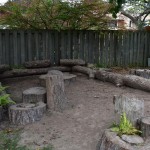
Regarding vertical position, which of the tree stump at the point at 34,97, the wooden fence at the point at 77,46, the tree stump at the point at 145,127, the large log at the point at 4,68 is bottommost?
the tree stump at the point at 145,127

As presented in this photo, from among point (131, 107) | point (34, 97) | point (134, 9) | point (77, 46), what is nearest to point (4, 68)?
point (77, 46)

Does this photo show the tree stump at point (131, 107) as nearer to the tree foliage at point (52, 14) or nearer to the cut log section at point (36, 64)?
the cut log section at point (36, 64)

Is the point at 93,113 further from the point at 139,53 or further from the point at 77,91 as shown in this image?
the point at 139,53

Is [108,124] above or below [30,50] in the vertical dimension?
below

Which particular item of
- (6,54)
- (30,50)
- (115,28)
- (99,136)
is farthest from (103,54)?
(99,136)

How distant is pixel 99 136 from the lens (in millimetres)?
4562

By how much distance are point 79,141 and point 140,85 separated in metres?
3.37

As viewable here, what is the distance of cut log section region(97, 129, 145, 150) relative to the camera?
3.64 metres

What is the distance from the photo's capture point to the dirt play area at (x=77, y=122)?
4426 mm

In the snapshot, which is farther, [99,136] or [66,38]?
[66,38]

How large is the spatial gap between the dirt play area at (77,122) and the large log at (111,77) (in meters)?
0.37

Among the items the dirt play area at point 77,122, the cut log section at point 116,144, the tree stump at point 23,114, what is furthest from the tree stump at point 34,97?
the cut log section at point 116,144

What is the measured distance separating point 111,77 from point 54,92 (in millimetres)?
3001

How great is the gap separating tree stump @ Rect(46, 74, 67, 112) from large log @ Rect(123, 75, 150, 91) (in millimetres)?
2455
